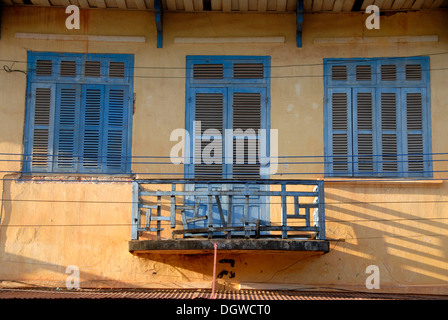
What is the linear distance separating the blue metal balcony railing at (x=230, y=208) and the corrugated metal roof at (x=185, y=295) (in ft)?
2.70

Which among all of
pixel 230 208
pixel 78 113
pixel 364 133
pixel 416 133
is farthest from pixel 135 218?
pixel 416 133

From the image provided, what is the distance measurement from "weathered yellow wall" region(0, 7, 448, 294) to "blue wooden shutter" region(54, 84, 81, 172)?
13.8 inches

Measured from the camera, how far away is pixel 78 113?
39.7 feet

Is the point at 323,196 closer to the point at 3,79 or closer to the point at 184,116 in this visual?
the point at 184,116

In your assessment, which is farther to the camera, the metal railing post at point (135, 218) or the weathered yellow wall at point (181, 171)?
the weathered yellow wall at point (181, 171)

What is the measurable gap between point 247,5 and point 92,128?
3.16m

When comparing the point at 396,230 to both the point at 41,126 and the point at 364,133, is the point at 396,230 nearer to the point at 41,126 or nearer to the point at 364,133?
the point at 364,133

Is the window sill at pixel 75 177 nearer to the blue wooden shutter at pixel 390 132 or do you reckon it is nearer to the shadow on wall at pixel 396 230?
the shadow on wall at pixel 396 230

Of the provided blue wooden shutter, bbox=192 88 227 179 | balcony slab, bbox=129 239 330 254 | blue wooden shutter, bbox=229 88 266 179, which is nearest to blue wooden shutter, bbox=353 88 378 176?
blue wooden shutter, bbox=229 88 266 179

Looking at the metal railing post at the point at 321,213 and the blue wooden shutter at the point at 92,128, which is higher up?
the blue wooden shutter at the point at 92,128

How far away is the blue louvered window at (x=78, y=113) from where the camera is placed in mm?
11938

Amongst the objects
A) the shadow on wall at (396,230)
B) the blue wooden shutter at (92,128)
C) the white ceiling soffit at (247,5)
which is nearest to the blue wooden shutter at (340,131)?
the shadow on wall at (396,230)

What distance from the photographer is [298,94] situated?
12086mm

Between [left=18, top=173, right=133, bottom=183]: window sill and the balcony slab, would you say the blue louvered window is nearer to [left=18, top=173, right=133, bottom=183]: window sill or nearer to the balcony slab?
[left=18, top=173, right=133, bottom=183]: window sill
